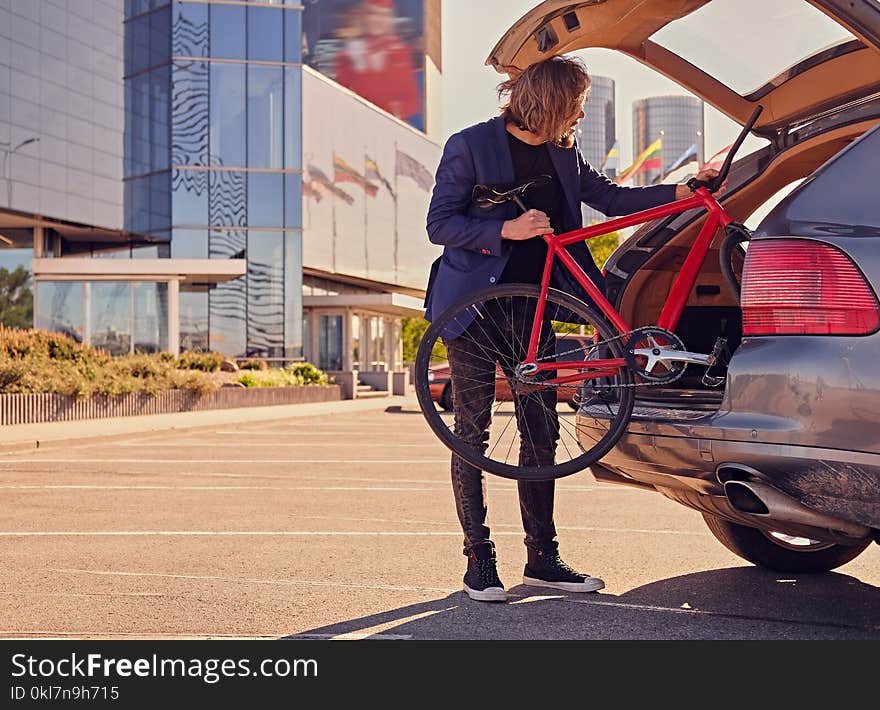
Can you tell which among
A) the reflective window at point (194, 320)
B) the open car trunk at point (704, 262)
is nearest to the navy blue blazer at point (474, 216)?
the open car trunk at point (704, 262)

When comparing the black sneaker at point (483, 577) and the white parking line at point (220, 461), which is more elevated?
the black sneaker at point (483, 577)

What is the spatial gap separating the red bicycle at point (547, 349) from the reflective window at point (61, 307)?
32.9 meters

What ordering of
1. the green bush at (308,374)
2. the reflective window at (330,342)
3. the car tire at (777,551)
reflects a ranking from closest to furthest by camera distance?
the car tire at (777,551)
the green bush at (308,374)
the reflective window at (330,342)

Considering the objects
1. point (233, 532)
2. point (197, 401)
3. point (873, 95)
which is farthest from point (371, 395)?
point (873, 95)

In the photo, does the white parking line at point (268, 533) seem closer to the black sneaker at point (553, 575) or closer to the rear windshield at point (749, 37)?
the black sneaker at point (553, 575)

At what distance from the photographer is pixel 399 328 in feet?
191

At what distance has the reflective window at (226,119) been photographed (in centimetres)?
4403

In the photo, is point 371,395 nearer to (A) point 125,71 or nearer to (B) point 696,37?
(A) point 125,71

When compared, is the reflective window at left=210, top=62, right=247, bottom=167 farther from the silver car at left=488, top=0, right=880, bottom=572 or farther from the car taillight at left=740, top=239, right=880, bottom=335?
the car taillight at left=740, top=239, right=880, bottom=335

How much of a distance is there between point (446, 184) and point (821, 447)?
2.01 meters

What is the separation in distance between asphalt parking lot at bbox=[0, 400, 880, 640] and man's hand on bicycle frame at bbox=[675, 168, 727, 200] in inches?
65.3

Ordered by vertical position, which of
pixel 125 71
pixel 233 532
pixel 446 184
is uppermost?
pixel 125 71

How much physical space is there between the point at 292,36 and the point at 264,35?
107 centimetres

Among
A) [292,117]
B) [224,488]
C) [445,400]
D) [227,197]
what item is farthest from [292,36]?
[224,488]
